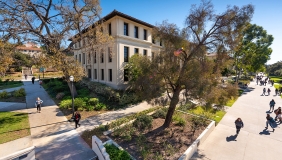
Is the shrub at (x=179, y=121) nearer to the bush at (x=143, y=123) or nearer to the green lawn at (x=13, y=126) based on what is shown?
the bush at (x=143, y=123)

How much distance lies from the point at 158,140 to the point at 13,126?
9.30 meters

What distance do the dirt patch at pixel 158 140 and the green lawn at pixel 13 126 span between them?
17.7 ft

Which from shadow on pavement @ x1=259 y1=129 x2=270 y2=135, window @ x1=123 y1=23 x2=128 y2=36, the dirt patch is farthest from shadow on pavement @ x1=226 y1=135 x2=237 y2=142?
window @ x1=123 y1=23 x2=128 y2=36

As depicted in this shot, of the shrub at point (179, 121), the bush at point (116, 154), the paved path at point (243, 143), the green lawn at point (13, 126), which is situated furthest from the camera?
the shrub at point (179, 121)

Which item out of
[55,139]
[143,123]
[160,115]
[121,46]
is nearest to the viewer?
[55,139]

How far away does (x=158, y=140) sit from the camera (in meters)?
7.42

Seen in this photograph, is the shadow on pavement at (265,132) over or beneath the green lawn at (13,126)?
beneath

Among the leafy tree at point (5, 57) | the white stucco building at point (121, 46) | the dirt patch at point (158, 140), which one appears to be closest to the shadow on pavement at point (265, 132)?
the dirt patch at point (158, 140)

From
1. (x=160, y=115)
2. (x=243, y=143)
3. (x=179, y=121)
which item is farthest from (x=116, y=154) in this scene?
(x=243, y=143)

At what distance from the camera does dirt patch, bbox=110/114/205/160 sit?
20.1ft

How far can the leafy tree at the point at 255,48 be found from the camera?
1031 inches

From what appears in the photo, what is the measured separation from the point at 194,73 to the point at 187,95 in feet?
4.14

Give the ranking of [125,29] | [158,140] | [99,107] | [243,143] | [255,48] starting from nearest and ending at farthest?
1. [158,140]
2. [243,143]
3. [99,107]
4. [125,29]
5. [255,48]

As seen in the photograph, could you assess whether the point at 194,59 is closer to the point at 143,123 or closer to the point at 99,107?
the point at 143,123
